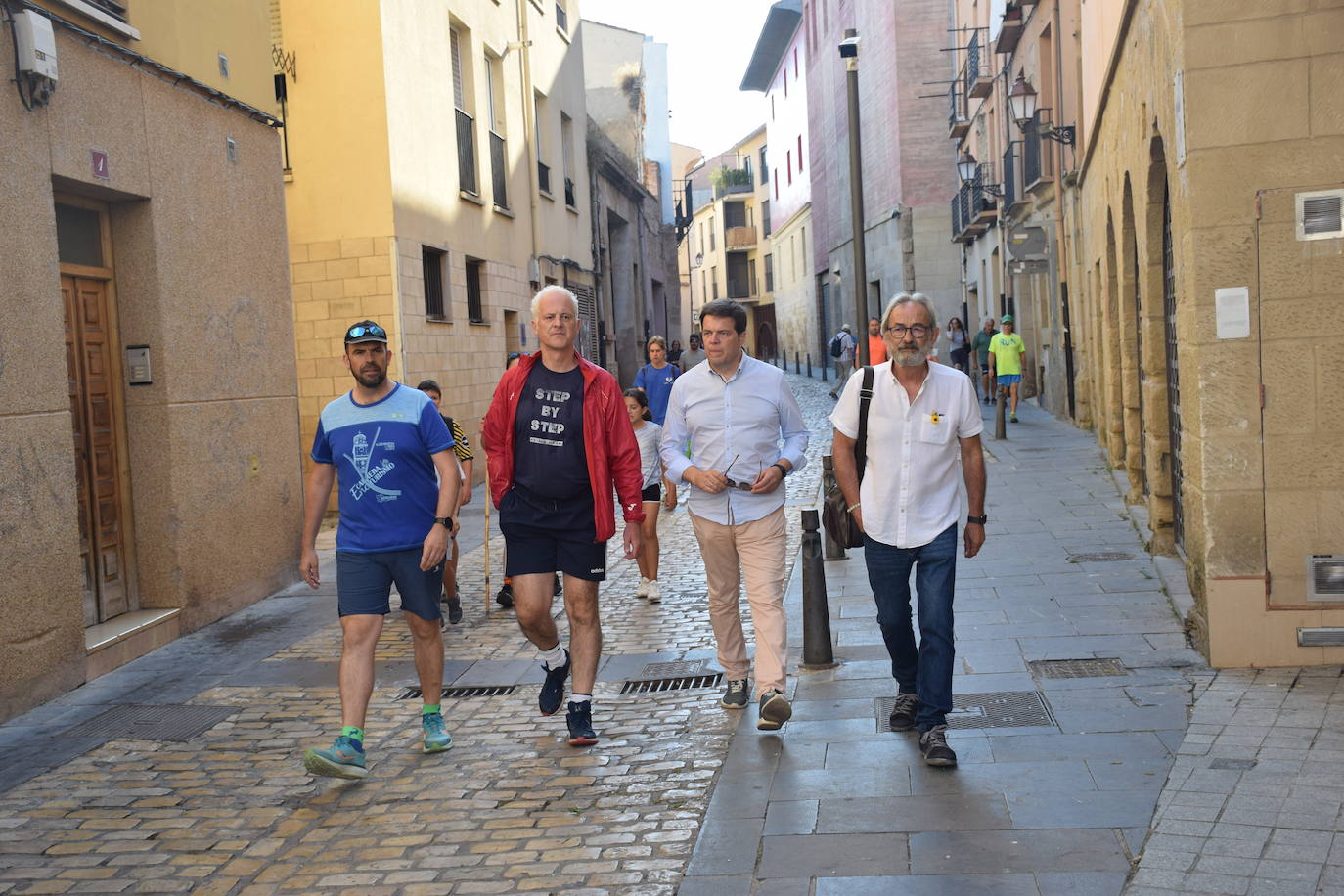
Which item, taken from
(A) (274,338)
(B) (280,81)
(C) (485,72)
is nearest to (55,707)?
(A) (274,338)

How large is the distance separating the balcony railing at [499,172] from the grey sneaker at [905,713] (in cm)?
1413

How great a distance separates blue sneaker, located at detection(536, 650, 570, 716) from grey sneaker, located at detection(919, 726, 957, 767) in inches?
68.5

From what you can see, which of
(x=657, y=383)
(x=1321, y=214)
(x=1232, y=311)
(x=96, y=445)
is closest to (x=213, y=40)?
(x=96, y=445)

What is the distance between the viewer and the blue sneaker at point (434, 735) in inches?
229

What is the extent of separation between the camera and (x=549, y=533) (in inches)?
228

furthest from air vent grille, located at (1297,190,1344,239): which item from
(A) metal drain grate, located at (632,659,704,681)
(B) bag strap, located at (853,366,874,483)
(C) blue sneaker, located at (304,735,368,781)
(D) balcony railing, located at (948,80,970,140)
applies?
(D) balcony railing, located at (948,80,970,140)

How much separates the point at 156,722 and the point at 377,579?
1806 mm

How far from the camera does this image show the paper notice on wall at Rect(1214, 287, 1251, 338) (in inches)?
243

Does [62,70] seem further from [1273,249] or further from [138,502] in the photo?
[1273,249]

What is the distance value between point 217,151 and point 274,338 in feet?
4.94

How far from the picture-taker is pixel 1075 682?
245 inches

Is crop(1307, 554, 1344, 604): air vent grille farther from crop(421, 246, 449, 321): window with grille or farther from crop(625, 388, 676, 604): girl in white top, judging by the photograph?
crop(421, 246, 449, 321): window with grille

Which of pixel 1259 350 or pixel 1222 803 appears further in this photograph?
pixel 1259 350

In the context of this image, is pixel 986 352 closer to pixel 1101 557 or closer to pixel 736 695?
pixel 1101 557
